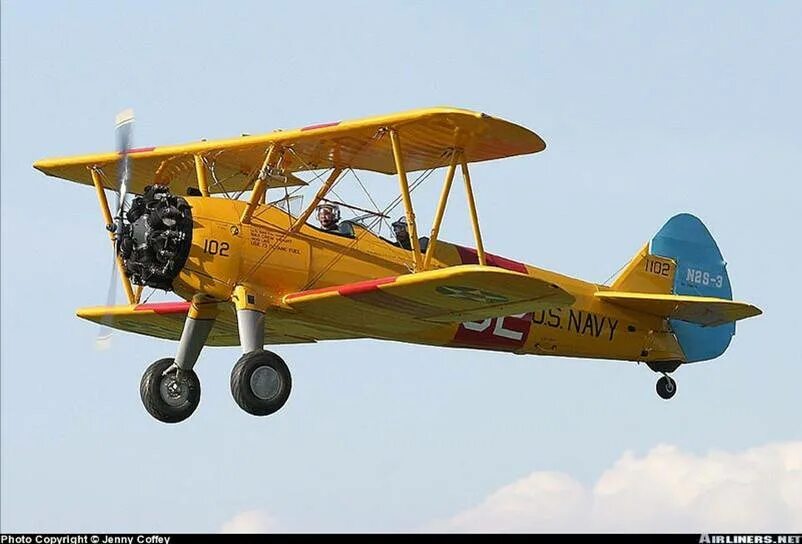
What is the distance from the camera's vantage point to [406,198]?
15.2m

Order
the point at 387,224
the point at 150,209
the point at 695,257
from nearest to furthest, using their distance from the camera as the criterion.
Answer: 1. the point at 150,209
2. the point at 387,224
3. the point at 695,257

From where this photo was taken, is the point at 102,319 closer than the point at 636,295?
Yes

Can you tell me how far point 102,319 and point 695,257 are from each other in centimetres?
753

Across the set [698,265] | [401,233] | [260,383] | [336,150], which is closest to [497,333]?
[401,233]

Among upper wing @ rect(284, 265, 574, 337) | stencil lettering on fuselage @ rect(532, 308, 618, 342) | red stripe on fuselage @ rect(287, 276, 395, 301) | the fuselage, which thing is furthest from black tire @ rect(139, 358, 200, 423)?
stencil lettering on fuselage @ rect(532, 308, 618, 342)

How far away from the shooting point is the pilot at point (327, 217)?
1628 centimetres

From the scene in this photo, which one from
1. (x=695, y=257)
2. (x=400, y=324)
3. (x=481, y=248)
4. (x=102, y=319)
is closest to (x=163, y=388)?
(x=102, y=319)

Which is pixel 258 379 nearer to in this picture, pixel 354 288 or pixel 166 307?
pixel 354 288

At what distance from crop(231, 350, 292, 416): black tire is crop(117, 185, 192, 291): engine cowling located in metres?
1.16

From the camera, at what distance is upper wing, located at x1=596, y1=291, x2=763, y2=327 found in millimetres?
16625

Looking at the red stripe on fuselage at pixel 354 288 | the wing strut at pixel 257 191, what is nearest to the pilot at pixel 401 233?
the red stripe on fuselage at pixel 354 288

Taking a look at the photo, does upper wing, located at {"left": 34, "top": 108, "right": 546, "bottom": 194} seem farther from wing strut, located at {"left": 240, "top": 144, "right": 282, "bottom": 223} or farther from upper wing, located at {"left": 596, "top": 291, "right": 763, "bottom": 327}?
upper wing, located at {"left": 596, "top": 291, "right": 763, "bottom": 327}

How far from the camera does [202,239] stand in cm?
1545

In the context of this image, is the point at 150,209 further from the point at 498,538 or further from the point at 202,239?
the point at 498,538
